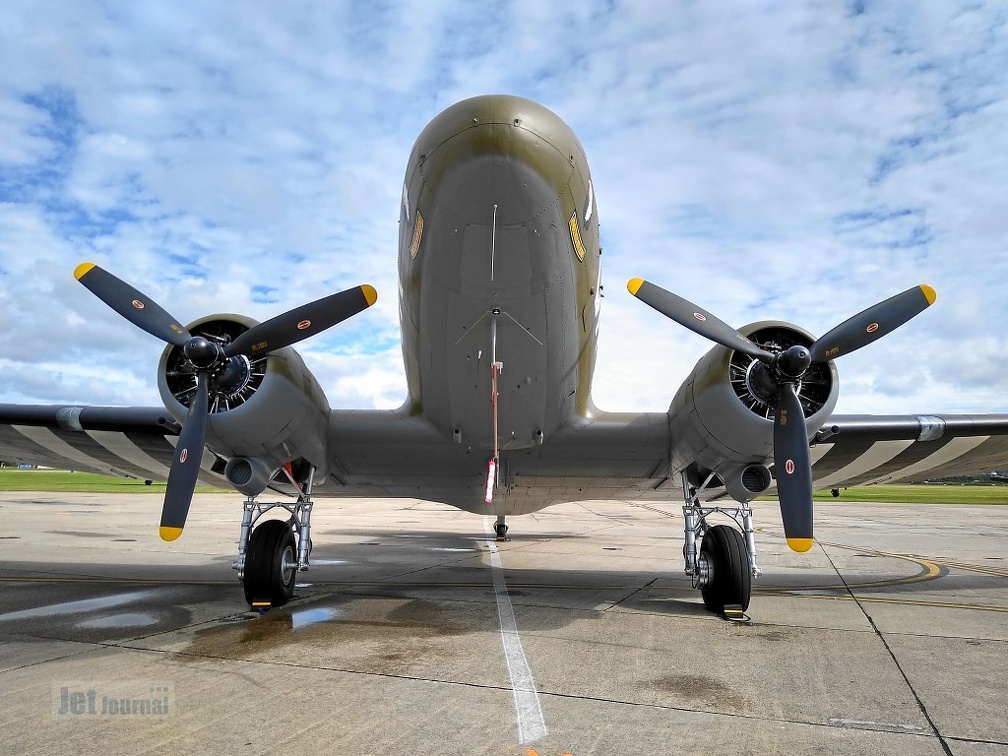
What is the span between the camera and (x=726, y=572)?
845 centimetres

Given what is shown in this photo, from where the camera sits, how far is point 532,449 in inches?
374

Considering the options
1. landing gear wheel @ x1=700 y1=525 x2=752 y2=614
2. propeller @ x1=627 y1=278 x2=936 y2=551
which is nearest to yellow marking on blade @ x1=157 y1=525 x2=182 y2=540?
propeller @ x1=627 y1=278 x2=936 y2=551

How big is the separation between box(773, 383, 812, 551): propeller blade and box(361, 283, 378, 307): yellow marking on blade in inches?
195

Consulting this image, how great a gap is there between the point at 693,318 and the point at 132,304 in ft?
22.7

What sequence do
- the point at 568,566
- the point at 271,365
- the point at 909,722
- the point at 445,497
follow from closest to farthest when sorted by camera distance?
the point at 909,722 < the point at 271,365 < the point at 445,497 < the point at 568,566

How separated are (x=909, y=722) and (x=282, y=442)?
7.06 meters

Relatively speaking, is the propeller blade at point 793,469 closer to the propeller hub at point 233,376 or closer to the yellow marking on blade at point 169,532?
the propeller hub at point 233,376

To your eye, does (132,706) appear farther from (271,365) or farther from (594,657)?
(271,365)

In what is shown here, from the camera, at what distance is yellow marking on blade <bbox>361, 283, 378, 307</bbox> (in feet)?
26.9

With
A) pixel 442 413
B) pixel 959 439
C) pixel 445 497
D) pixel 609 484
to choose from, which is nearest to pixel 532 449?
pixel 442 413

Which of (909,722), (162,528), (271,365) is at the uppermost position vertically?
(271,365)

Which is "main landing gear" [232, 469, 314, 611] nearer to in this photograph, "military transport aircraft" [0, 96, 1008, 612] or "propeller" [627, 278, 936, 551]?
"military transport aircraft" [0, 96, 1008, 612]

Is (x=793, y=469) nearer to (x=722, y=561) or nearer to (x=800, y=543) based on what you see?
(x=800, y=543)

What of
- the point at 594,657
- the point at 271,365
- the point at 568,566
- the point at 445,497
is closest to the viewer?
the point at 594,657
